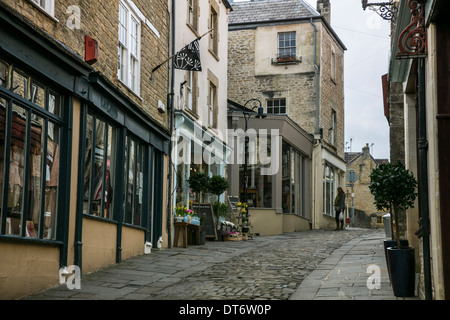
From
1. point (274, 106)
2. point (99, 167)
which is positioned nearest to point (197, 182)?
point (99, 167)

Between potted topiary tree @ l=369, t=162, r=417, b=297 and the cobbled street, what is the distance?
1605 millimetres

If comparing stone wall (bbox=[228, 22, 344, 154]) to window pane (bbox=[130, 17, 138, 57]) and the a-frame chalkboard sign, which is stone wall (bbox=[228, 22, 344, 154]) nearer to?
the a-frame chalkboard sign

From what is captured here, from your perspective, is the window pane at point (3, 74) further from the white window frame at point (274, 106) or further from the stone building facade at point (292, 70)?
the white window frame at point (274, 106)

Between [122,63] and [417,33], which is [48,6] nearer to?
[122,63]

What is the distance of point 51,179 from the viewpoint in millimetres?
10477

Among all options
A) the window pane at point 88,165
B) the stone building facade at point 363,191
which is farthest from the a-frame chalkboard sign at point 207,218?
the stone building facade at point 363,191

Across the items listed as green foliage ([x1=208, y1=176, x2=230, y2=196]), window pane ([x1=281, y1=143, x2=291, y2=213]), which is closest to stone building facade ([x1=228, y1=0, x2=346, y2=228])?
window pane ([x1=281, y1=143, x2=291, y2=213])

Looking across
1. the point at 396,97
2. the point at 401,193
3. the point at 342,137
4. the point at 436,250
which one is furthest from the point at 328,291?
the point at 342,137

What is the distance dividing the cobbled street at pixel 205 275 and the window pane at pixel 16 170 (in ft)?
3.68

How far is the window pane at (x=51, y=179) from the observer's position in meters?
10.3

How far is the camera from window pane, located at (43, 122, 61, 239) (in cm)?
1034

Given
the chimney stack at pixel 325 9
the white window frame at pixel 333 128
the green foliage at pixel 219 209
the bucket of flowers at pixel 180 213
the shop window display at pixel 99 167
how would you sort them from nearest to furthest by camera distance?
1. the shop window display at pixel 99 167
2. the bucket of flowers at pixel 180 213
3. the green foliage at pixel 219 209
4. the white window frame at pixel 333 128
5. the chimney stack at pixel 325 9

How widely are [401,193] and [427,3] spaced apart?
2928 millimetres
